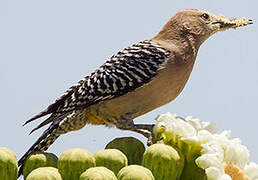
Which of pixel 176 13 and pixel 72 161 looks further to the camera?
pixel 176 13

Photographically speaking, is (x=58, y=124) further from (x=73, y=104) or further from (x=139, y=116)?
(x=139, y=116)

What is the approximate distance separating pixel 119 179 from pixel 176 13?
10.1 ft

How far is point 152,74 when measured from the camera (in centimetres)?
→ 495

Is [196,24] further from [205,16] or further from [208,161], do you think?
[208,161]

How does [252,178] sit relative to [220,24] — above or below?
below

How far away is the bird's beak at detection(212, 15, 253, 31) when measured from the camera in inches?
204

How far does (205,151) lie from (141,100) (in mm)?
1832

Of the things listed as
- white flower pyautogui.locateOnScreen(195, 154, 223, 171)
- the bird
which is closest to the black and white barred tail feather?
the bird

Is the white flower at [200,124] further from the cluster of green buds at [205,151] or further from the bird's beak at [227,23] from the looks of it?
the bird's beak at [227,23]

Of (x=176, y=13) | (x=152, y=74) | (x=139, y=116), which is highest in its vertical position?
(x=176, y=13)

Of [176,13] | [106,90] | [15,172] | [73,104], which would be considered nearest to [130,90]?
[106,90]

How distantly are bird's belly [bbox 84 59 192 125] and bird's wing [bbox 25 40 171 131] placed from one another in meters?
0.06

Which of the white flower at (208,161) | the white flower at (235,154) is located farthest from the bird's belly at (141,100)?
the white flower at (208,161)

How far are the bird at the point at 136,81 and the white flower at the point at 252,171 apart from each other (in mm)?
1285
